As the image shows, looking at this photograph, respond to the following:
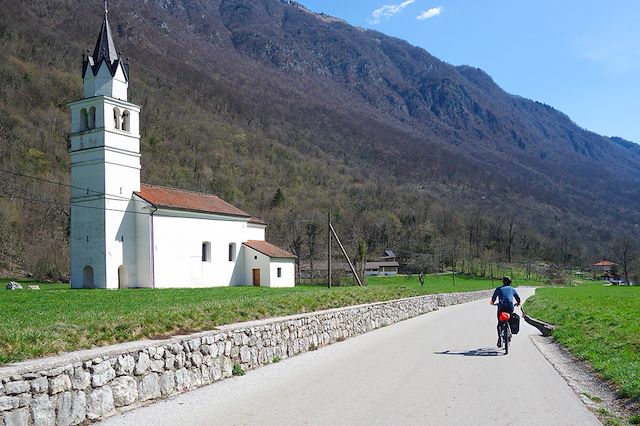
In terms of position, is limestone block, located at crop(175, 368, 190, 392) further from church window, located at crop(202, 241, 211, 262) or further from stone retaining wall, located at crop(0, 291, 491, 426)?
church window, located at crop(202, 241, 211, 262)

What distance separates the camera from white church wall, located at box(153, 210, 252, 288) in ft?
145

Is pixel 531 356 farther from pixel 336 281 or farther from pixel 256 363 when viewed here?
pixel 336 281

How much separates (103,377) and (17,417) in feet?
5.01

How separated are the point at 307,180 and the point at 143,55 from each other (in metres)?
70.9

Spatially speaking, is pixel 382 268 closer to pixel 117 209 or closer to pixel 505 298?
pixel 117 209

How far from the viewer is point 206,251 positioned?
49.0 m

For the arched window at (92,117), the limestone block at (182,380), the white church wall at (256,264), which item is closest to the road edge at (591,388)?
the limestone block at (182,380)

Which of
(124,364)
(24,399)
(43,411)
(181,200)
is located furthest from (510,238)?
(24,399)

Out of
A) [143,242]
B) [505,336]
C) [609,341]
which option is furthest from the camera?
[143,242]

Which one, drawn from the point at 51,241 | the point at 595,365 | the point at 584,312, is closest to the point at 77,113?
the point at 51,241

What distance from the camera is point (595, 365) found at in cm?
1147

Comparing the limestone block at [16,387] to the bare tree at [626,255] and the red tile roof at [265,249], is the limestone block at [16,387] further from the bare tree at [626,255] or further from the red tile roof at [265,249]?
the bare tree at [626,255]

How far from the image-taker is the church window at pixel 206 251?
48812mm

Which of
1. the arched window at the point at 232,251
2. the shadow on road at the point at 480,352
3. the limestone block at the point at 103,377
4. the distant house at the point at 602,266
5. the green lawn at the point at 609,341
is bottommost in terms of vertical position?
the distant house at the point at 602,266
